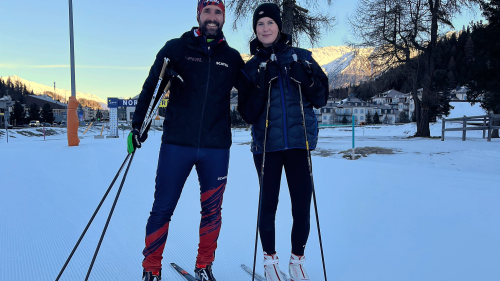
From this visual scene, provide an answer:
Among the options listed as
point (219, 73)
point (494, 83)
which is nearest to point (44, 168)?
point (219, 73)

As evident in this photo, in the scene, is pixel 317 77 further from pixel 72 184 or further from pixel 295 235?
pixel 72 184

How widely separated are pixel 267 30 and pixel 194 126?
31.7 inches

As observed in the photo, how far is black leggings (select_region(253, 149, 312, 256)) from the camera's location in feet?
6.44

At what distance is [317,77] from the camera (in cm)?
204

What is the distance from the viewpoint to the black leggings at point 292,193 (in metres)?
1.96

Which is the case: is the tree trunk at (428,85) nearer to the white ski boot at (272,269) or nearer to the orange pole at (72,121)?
the orange pole at (72,121)

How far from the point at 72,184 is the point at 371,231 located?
4.33m

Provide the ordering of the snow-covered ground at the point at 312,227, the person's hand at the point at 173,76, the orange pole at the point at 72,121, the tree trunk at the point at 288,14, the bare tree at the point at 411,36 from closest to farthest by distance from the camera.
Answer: the person's hand at the point at 173,76 → the snow-covered ground at the point at 312,227 → the tree trunk at the point at 288,14 → the orange pole at the point at 72,121 → the bare tree at the point at 411,36

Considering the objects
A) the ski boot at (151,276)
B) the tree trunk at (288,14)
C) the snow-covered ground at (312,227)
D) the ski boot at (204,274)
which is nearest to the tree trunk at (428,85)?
the tree trunk at (288,14)

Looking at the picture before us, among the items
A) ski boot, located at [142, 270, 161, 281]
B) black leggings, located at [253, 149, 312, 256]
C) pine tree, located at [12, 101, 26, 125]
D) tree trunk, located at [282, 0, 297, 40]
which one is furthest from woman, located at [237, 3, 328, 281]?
pine tree, located at [12, 101, 26, 125]

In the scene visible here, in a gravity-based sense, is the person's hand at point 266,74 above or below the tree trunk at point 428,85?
below

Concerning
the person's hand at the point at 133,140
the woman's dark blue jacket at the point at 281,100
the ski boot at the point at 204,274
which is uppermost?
the woman's dark blue jacket at the point at 281,100

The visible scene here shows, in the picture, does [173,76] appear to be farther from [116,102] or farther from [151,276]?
[116,102]

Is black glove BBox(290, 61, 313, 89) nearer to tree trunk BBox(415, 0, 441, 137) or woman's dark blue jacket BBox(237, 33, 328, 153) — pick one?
woman's dark blue jacket BBox(237, 33, 328, 153)
